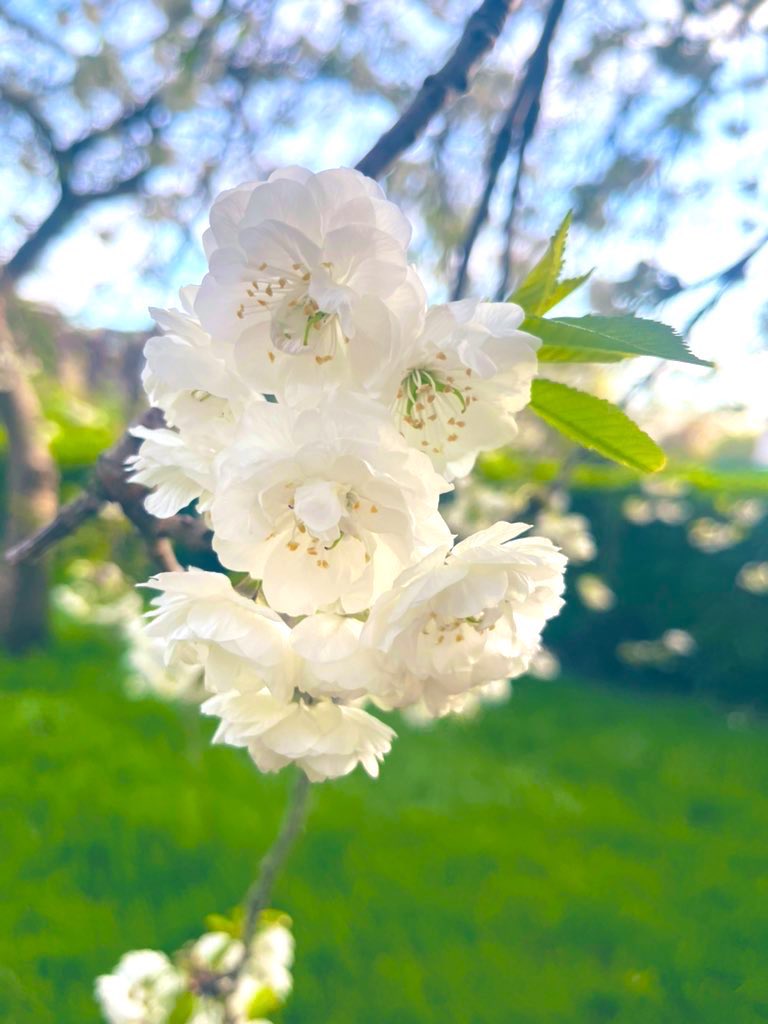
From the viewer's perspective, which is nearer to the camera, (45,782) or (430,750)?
(45,782)

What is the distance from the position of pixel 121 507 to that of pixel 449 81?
704 millimetres

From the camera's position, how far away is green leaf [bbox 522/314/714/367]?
623mm

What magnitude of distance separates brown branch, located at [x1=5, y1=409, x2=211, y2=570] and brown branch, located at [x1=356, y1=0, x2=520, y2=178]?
46cm

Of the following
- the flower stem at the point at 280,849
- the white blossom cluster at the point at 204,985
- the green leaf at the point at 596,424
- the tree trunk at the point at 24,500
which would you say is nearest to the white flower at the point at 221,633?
the green leaf at the point at 596,424

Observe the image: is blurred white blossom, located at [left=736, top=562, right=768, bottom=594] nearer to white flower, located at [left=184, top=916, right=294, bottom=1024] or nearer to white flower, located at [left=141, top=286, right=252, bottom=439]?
white flower, located at [left=184, top=916, right=294, bottom=1024]

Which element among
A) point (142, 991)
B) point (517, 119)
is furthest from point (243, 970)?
point (517, 119)

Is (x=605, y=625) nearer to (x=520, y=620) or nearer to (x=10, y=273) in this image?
(x=10, y=273)

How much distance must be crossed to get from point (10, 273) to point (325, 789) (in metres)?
2.74

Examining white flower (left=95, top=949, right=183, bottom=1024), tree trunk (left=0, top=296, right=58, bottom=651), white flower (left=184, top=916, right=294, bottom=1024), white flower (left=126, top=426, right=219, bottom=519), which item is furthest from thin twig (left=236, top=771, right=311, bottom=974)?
tree trunk (left=0, top=296, right=58, bottom=651)

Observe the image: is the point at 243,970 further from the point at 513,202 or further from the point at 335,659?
the point at 513,202

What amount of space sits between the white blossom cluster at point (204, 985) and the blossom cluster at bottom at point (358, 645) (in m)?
0.82

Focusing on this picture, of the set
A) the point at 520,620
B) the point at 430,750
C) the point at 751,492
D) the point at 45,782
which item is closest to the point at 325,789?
the point at 430,750

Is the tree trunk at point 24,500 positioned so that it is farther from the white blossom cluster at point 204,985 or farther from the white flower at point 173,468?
the white flower at point 173,468

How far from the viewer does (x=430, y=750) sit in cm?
428
